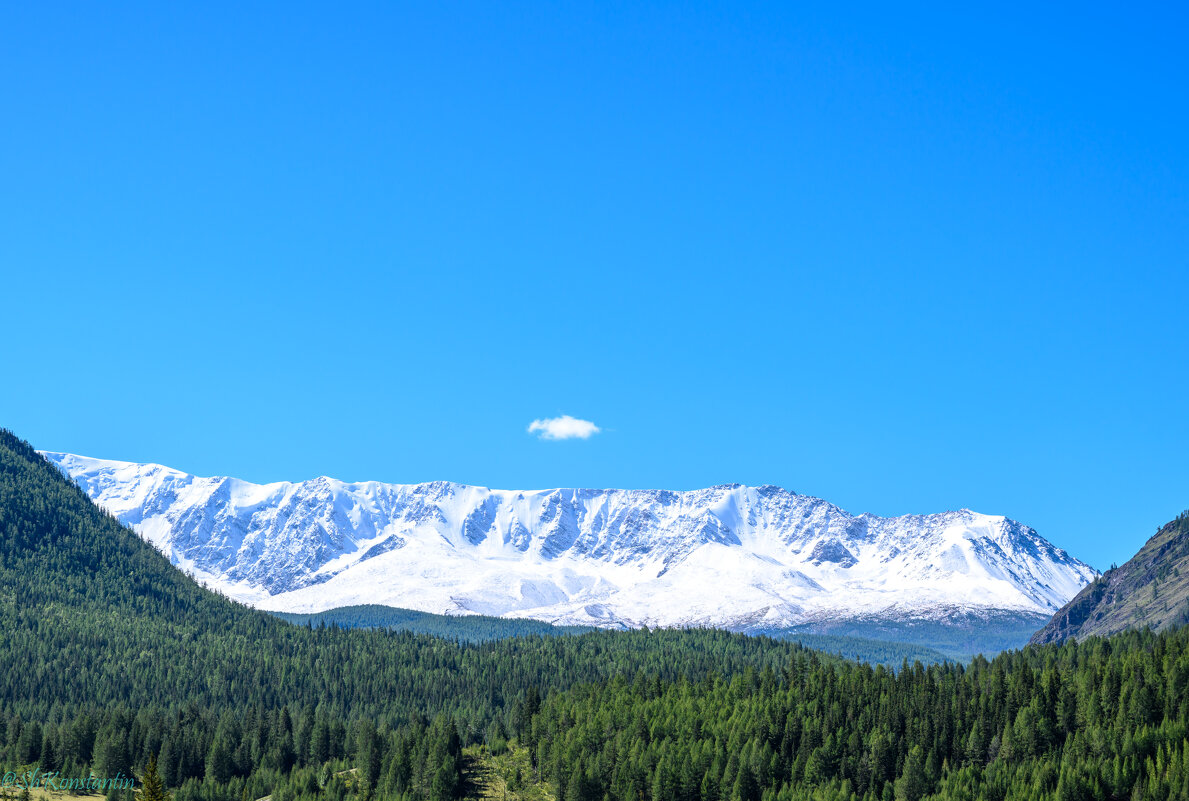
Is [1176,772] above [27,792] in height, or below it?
above

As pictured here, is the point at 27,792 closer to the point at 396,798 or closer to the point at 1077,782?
the point at 396,798

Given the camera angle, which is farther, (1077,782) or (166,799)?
(1077,782)

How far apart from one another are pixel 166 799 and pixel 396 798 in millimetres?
66907

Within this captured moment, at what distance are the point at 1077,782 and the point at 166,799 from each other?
131 metres

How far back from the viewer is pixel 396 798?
199 metres

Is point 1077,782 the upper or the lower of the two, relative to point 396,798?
upper

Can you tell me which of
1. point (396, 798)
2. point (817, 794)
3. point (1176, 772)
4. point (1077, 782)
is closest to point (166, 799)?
point (396, 798)

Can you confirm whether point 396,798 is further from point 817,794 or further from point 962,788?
point 962,788

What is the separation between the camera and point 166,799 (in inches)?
5394

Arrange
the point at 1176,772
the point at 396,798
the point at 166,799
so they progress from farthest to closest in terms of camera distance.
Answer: the point at 396,798, the point at 1176,772, the point at 166,799

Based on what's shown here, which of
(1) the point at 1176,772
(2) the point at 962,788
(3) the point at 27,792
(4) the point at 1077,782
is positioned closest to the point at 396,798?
(3) the point at 27,792

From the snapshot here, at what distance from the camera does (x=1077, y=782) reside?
187000mm

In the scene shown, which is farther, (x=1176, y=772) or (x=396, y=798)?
(x=396, y=798)

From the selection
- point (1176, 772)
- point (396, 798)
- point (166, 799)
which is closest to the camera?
point (166, 799)
